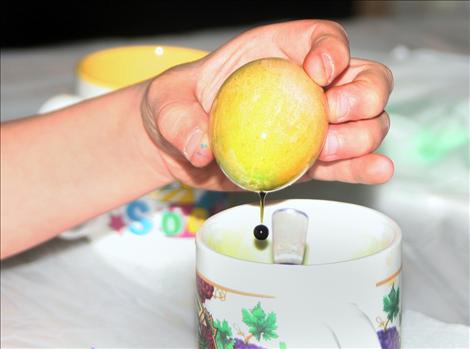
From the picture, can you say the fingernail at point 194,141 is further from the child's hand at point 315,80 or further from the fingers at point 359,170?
the fingers at point 359,170

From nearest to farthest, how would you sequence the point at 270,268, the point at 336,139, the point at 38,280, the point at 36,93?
the point at 270,268 < the point at 336,139 < the point at 38,280 < the point at 36,93

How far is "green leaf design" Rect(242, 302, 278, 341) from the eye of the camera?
0.47 m

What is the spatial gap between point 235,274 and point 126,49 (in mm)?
521

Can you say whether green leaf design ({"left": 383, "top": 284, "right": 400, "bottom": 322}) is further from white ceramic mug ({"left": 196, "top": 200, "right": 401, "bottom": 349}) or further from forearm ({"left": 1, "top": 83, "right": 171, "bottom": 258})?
forearm ({"left": 1, "top": 83, "right": 171, "bottom": 258})

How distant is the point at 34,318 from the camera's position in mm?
664

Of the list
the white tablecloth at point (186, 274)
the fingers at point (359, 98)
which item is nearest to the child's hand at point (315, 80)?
the fingers at point (359, 98)

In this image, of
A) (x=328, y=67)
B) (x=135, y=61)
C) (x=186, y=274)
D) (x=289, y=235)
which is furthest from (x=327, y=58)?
(x=135, y=61)

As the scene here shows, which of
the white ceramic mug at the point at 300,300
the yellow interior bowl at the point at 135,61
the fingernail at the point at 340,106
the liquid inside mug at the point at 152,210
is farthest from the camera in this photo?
the yellow interior bowl at the point at 135,61

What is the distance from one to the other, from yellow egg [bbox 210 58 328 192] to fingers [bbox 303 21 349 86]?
18 millimetres

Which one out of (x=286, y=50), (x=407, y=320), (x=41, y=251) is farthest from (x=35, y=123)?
(x=407, y=320)

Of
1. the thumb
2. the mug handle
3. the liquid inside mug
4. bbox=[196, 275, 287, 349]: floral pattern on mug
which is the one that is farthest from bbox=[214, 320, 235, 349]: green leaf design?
the mug handle

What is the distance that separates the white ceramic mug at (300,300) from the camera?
469mm

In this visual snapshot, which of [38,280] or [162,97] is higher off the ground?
[162,97]

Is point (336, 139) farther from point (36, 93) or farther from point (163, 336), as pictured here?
point (36, 93)
